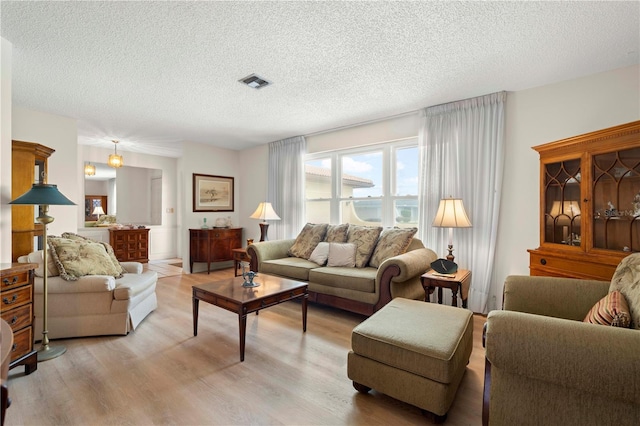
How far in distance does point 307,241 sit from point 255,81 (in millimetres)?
2177

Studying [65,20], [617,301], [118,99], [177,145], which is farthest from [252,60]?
[177,145]

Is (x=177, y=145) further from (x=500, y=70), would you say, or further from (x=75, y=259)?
(x=500, y=70)

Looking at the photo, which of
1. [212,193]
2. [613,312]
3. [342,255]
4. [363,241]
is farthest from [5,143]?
[613,312]

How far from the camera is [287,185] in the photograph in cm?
526

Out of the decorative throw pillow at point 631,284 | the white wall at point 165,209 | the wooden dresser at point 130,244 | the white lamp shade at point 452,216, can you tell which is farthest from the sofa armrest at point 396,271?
the white wall at point 165,209

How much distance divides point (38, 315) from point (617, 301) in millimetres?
3979

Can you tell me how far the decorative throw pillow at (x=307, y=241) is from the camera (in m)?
4.14

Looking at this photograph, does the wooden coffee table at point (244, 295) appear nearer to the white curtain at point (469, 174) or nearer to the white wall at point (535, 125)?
the white curtain at point (469, 174)

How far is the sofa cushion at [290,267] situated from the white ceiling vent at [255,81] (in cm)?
206

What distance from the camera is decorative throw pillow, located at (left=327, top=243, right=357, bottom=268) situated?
11.9 feet

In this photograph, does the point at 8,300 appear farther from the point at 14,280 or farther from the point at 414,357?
the point at 414,357

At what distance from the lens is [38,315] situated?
2541 mm

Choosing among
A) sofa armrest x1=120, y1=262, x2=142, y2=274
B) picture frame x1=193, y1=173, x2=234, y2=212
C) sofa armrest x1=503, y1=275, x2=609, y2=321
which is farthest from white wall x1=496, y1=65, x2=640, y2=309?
picture frame x1=193, y1=173, x2=234, y2=212

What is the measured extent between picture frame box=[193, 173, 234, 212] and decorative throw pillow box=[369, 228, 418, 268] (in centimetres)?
358
